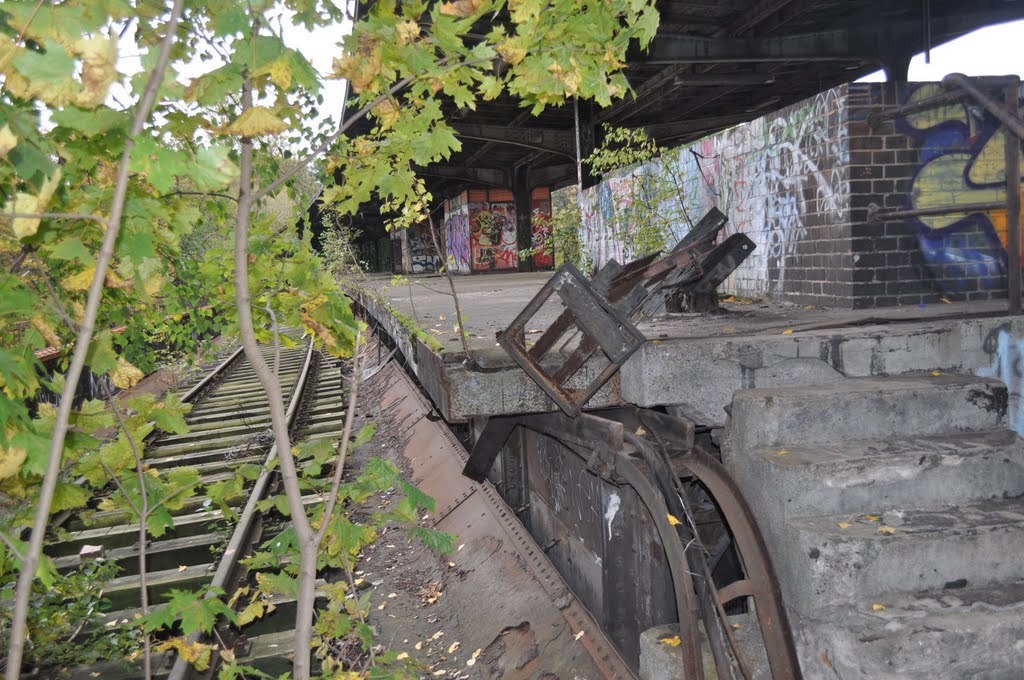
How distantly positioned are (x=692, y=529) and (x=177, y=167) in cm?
281

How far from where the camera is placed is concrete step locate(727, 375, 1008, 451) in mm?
3604

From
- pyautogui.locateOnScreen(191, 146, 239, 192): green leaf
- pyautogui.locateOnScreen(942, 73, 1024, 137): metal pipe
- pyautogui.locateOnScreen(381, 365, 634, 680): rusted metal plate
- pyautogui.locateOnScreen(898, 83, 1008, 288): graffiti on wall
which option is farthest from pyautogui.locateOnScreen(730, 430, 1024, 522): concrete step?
pyautogui.locateOnScreen(191, 146, 239, 192): green leaf

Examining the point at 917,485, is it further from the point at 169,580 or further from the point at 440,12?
the point at 169,580

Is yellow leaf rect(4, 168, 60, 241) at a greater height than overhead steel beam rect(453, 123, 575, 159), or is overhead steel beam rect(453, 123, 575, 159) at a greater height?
overhead steel beam rect(453, 123, 575, 159)

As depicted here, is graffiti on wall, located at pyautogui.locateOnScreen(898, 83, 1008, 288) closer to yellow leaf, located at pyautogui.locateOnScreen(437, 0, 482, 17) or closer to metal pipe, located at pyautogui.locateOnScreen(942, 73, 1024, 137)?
metal pipe, located at pyautogui.locateOnScreen(942, 73, 1024, 137)

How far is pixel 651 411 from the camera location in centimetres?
430

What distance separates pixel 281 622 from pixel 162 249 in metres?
3.30

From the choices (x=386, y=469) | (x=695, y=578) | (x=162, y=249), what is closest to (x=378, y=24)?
(x=162, y=249)

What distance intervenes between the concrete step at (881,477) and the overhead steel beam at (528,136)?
1680cm

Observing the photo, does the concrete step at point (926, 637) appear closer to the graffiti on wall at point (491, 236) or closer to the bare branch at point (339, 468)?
the bare branch at point (339, 468)

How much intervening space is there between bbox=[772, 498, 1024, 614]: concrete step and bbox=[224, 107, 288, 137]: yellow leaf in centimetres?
249

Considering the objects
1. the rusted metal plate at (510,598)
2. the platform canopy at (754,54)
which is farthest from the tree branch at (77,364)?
the platform canopy at (754,54)

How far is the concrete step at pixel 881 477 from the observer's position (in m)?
3.24

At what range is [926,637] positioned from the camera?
2865mm
